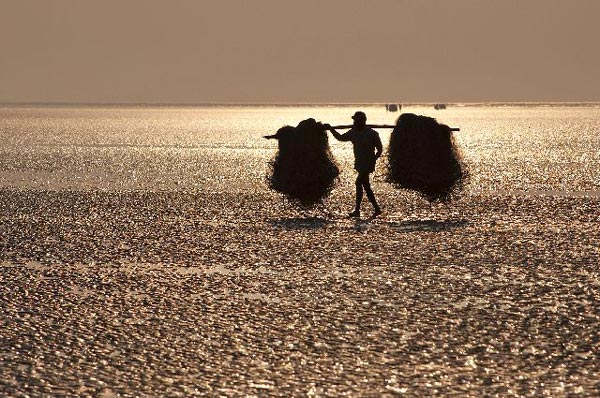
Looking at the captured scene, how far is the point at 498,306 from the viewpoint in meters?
11.2

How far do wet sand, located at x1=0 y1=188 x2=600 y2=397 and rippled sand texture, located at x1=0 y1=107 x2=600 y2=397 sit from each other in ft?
0.09

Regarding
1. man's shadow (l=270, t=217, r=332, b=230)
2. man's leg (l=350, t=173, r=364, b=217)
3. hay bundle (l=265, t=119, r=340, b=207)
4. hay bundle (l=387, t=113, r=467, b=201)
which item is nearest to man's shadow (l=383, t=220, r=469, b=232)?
man's shadow (l=270, t=217, r=332, b=230)

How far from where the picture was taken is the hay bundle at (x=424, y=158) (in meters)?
21.3

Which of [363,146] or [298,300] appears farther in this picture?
[363,146]

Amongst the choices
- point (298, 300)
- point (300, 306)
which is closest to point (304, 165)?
point (298, 300)

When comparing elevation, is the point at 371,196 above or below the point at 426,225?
above

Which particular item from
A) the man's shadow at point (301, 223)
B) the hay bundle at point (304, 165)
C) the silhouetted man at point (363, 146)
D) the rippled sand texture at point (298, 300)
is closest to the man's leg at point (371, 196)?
the silhouetted man at point (363, 146)

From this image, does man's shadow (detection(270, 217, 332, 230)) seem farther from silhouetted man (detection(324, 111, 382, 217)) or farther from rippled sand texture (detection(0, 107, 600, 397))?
silhouetted man (detection(324, 111, 382, 217))

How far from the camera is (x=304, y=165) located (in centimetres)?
2166

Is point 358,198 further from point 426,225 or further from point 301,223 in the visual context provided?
point 426,225

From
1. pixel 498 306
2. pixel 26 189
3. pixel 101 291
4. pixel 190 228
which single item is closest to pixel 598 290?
pixel 498 306

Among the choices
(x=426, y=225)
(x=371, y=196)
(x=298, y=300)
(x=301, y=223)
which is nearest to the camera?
(x=298, y=300)

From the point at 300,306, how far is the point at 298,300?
35cm

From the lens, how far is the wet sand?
27.3 ft
